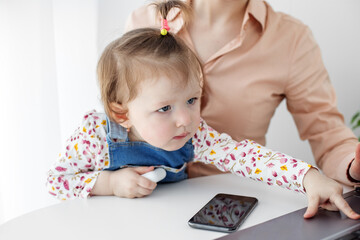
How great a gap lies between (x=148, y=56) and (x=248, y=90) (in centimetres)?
40

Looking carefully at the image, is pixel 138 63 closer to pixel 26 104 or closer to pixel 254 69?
pixel 254 69

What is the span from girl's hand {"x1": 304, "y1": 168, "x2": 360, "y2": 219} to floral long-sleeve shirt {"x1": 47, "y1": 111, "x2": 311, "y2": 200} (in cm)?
9

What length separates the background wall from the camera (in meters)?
1.24

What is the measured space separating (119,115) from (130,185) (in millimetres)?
177

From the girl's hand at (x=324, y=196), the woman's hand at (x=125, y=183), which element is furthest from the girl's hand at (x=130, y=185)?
the girl's hand at (x=324, y=196)

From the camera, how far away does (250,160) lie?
91cm

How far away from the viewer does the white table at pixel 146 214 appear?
69cm

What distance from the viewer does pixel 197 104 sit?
34.7 inches

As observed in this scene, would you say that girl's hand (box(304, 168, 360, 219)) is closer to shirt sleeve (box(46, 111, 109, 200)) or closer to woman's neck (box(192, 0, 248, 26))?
shirt sleeve (box(46, 111, 109, 200))

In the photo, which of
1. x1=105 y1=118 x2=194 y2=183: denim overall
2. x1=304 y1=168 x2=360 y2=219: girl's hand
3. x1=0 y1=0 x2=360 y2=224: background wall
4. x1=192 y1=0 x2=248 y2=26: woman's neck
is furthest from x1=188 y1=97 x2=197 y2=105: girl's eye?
x1=0 y1=0 x2=360 y2=224: background wall

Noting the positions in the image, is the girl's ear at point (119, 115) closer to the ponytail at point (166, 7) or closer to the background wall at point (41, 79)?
the ponytail at point (166, 7)

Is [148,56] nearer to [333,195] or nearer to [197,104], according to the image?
[197,104]

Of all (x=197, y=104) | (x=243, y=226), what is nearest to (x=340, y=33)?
(x=197, y=104)

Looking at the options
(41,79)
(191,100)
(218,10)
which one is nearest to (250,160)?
(191,100)
